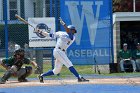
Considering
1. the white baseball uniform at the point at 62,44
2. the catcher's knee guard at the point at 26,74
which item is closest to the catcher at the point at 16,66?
the catcher's knee guard at the point at 26,74

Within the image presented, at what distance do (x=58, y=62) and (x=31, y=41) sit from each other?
3.57 metres

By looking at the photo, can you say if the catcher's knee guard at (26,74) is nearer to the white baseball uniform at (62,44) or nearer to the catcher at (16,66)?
the catcher at (16,66)

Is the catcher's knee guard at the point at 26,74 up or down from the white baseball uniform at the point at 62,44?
down

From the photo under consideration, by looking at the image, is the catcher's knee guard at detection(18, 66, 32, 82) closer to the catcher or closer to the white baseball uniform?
the catcher

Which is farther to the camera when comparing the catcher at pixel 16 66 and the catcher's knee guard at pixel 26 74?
the catcher's knee guard at pixel 26 74

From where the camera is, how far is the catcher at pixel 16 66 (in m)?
14.6

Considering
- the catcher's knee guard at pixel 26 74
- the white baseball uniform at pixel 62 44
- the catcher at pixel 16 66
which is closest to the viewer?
the white baseball uniform at pixel 62 44

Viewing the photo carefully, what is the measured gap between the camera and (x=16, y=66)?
14.7 metres

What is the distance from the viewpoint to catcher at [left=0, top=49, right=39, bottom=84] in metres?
14.6

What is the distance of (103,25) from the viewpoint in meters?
19.2

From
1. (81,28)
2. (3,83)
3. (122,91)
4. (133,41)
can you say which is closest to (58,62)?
(3,83)

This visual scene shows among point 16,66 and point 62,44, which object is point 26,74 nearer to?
point 16,66

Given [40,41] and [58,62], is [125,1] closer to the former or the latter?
[40,41]

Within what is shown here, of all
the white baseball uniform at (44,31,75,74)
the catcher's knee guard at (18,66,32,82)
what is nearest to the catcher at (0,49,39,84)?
the catcher's knee guard at (18,66,32,82)
